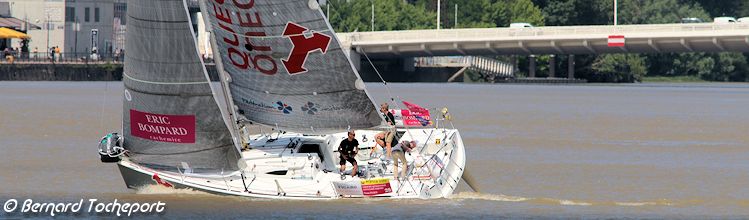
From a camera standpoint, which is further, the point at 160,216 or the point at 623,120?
the point at 623,120

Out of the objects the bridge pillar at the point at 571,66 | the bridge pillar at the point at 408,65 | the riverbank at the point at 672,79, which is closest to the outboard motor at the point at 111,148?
the bridge pillar at the point at 408,65

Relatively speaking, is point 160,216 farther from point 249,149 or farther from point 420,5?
point 420,5

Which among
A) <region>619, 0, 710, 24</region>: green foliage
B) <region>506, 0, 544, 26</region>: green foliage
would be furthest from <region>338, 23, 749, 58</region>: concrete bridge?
<region>619, 0, 710, 24</region>: green foliage

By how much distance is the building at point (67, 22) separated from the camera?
154 metres

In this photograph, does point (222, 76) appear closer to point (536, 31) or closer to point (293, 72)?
point (293, 72)

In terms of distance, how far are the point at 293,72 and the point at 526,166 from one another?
41.0 feet

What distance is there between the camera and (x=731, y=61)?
18838cm

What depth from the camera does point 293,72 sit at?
39344 mm

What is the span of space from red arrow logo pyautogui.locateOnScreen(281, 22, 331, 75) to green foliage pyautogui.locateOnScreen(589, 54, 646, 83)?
13970 cm

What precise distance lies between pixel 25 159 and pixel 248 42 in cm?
1308

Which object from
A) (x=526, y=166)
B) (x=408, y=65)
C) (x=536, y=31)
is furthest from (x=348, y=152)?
(x=408, y=65)

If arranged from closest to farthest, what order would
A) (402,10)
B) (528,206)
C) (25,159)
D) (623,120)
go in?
(528,206) → (25,159) → (623,120) → (402,10)

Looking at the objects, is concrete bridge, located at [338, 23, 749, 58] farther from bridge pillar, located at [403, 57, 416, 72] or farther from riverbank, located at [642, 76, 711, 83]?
riverbank, located at [642, 76, 711, 83]

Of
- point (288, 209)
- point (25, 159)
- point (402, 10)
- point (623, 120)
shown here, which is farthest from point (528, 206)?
point (402, 10)
